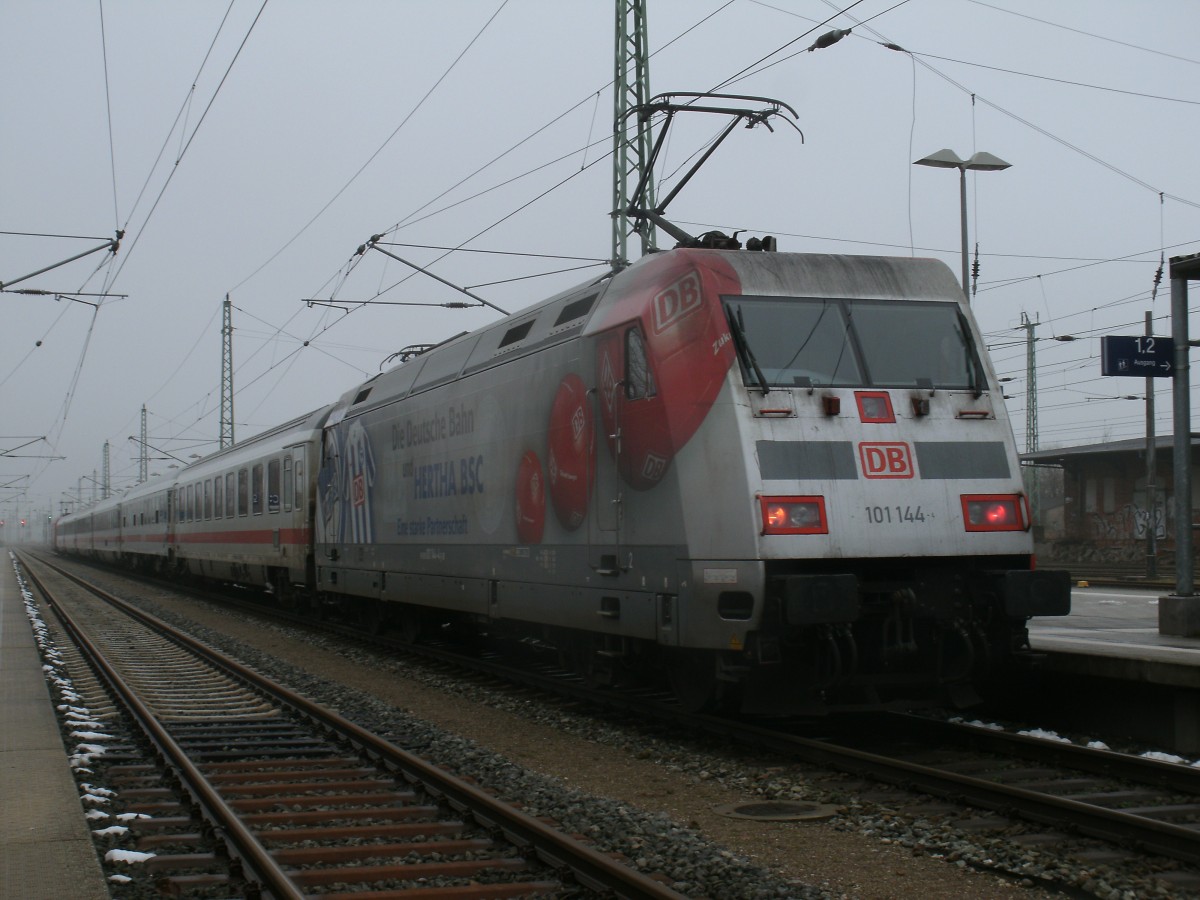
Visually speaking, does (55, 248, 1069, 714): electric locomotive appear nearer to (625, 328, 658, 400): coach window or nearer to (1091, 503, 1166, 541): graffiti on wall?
(625, 328, 658, 400): coach window

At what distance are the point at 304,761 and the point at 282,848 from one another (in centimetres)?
238

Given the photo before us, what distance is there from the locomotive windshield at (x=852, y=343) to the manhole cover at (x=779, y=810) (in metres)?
2.74

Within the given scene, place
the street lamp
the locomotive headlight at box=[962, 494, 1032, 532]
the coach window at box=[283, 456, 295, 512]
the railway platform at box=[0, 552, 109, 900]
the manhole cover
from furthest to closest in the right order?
the coach window at box=[283, 456, 295, 512], the street lamp, the locomotive headlight at box=[962, 494, 1032, 532], the manhole cover, the railway platform at box=[0, 552, 109, 900]

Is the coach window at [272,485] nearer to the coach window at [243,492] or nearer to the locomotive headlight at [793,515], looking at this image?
the coach window at [243,492]

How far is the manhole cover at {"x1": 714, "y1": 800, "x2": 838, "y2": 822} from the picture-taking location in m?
6.66

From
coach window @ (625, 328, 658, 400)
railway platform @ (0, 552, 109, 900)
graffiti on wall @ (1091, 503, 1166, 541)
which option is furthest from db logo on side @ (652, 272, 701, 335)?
graffiti on wall @ (1091, 503, 1166, 541)

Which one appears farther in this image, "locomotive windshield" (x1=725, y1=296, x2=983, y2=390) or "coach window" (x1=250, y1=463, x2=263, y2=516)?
"coach window" (x1=250, y1=463, x2=263, y2=516)

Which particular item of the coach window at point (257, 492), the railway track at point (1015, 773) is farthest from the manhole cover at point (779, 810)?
the coach window at point (257, 492)

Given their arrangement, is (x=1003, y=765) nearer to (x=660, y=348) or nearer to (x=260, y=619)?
(x=660, y=348)

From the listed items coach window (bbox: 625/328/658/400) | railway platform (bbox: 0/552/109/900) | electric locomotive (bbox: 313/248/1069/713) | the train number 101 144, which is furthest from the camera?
coach window (bbox: 625/328/658/400)

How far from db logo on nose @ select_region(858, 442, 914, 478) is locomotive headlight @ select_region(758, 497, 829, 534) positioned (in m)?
0.47

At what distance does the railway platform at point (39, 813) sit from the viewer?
17.3 ft

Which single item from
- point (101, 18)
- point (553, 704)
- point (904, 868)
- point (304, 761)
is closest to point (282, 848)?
point (304, 761)

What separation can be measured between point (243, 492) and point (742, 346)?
18.3 m
